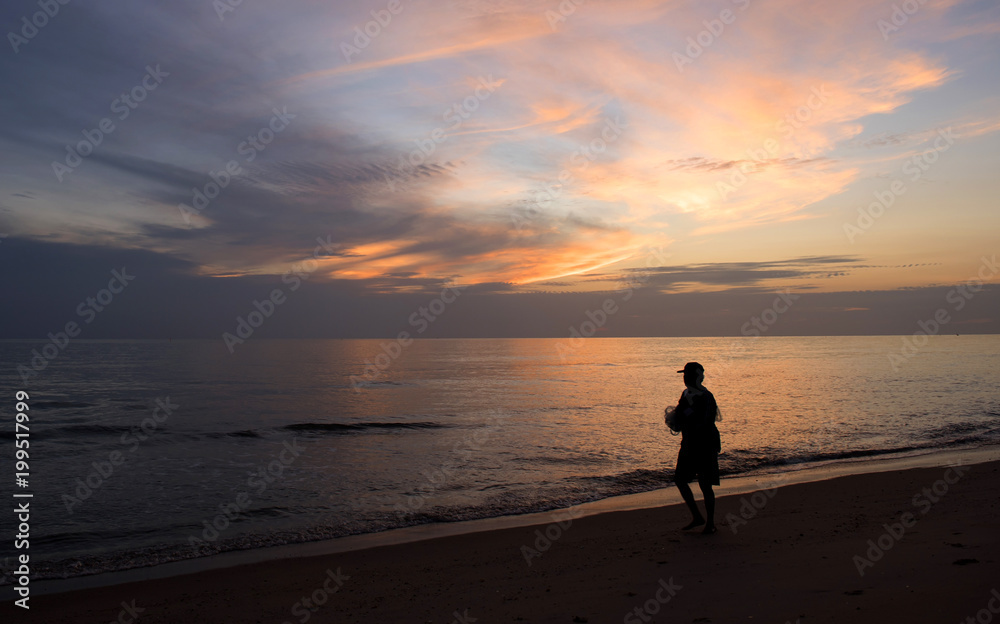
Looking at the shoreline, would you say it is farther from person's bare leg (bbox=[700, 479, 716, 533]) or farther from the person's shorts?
the person's shorts

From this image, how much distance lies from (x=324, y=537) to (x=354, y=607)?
4.46m

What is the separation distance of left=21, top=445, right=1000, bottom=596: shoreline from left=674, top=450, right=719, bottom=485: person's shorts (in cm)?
375

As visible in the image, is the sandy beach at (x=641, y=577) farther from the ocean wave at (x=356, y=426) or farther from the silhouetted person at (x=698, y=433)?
the ocean wave at (x=356, y=426)

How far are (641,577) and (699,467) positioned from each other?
80.5 inches

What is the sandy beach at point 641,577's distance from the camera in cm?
527

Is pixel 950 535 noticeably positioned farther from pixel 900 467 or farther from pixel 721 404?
pixel 721 404

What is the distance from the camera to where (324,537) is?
10281 mm

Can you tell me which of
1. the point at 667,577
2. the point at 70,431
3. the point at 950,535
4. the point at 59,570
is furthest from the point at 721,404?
the point at 70,431

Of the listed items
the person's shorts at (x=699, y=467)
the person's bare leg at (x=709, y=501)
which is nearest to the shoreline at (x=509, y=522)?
Result: the person's bare leg at (x=709, y=501)

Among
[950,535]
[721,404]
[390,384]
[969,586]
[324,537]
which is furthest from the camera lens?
[390,384]

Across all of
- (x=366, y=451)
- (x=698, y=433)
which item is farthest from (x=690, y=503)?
(x=366, y=451)

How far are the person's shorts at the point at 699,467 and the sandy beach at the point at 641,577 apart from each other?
890mm

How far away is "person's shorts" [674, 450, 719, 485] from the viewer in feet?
25.4

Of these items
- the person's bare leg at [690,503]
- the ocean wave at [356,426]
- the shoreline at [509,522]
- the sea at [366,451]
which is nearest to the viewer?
the person's bare leg at [690,503]
